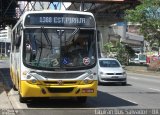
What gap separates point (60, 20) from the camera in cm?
1591

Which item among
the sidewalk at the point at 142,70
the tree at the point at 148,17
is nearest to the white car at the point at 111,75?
the sidewalk at the point at 142,70

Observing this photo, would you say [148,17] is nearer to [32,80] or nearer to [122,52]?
[122,52]

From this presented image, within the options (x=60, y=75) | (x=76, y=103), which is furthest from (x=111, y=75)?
(x=60, y=75)

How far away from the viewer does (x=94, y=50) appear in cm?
1584

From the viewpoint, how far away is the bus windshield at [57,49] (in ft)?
50.5

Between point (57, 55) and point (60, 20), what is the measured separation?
1217 mm

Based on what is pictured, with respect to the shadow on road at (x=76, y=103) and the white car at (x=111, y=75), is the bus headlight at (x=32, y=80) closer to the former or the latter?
the shadow on road at (x=76, y=103)

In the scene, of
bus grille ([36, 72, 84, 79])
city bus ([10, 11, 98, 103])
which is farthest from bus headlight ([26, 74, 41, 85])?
bus grille ([36, 72, 84, 79])

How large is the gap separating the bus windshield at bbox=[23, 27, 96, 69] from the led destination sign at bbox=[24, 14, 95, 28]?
0.21m

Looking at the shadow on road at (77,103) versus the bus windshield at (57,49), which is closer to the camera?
the bus windshield at (57,49)

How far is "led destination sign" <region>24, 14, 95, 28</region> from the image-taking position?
1576 centimetres

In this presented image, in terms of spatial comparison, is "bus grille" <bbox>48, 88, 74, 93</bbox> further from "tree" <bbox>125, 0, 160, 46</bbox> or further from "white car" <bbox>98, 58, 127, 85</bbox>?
"tree" <bbox>125, 0, 160, 46</bbox>

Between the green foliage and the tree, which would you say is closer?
the tree

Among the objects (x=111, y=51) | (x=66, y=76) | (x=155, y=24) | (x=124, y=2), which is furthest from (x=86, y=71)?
(x=111, y=51)
